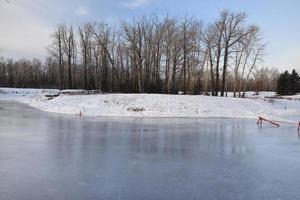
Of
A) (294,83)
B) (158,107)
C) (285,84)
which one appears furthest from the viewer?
(294,83)

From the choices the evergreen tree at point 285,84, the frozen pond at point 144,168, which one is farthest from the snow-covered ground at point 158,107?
the evergreen tree at point 285,84

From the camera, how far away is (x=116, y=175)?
6.19 m

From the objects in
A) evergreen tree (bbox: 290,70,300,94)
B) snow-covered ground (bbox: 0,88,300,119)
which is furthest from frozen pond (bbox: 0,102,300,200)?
evergreen tree (bbox: 290,70,300,94)

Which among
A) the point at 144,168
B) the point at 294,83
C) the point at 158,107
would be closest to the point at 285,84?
the point at 294,83

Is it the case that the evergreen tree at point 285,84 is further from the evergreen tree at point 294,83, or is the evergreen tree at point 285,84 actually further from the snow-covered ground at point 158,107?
the snow-covered ground at point 158,107

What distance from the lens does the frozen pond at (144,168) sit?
17.1 ft

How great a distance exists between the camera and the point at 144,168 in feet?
22.6

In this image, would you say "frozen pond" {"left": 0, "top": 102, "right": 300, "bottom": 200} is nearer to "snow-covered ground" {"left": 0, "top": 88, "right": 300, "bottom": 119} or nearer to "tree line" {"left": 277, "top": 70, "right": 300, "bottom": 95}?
"snow-covered ground" {"left": 0, "top": 88, "right": 300, "bottom": 119}

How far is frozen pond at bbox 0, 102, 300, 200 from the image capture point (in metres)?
5.22

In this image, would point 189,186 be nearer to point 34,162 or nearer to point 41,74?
point 34,162

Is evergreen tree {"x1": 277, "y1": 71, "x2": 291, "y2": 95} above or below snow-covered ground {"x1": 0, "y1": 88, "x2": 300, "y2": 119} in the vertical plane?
above

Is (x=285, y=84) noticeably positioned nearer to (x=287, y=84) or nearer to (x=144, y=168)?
(x=287, y=84)

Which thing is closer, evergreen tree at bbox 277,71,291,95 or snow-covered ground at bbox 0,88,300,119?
snow-covered ground at bbox 0,88,300,119

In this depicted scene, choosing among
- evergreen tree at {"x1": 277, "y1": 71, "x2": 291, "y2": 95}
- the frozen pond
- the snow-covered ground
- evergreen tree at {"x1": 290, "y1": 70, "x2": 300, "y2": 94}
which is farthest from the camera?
evergreen tree at {"x1": 290, "y1": 70, "x2": 300, "y2": 94}
